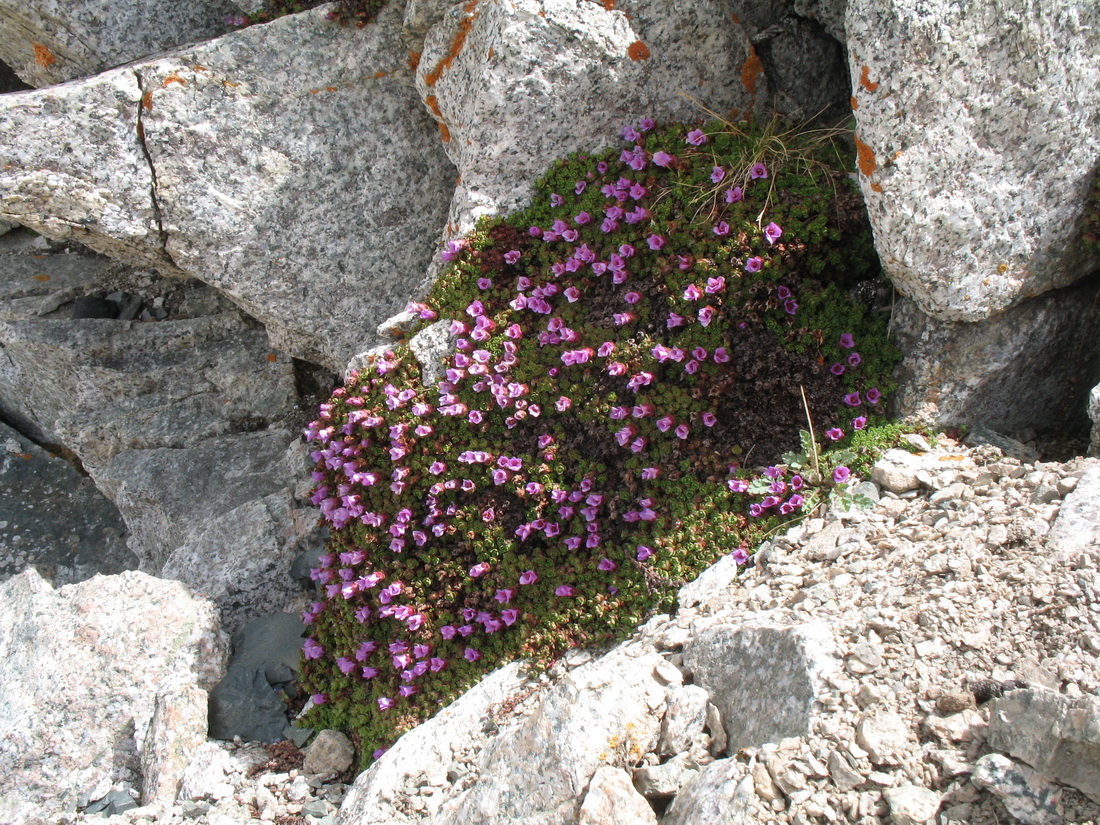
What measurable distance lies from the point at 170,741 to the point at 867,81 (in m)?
5.73

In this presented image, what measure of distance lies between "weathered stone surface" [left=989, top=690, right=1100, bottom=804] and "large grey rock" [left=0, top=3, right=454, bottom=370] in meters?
5.26

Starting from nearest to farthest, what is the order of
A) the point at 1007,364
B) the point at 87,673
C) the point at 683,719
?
the point at 683,719 < the point at 1007,364 < the point at 87,673

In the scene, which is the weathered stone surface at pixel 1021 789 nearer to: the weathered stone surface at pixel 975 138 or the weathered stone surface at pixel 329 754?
the weathered stone surface at pixel 975 138

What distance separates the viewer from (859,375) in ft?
16.4

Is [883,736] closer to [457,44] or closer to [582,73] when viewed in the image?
[582,73]

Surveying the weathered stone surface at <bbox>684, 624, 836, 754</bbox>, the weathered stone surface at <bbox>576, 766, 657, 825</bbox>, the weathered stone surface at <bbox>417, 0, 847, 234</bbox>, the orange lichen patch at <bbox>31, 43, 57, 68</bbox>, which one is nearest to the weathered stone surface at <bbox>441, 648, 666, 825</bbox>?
the weathered stone surface at <bbox>576, 766, 657, 825</bbox>

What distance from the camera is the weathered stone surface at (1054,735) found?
102 inches

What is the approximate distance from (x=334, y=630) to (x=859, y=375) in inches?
159

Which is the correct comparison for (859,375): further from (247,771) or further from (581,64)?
(247,771)

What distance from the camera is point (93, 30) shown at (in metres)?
6.79

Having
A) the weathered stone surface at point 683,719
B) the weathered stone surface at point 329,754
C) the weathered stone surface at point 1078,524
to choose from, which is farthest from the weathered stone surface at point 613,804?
the weathered stone surface at point 329,754

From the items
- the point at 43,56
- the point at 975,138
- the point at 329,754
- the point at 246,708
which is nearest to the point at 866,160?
the point at 975,138

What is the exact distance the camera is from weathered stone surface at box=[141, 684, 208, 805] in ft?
16.4

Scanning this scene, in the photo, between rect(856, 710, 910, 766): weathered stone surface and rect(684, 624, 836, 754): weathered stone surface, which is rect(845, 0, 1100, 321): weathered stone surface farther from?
rect(856, 710, 910, 766): weathered stone surface
